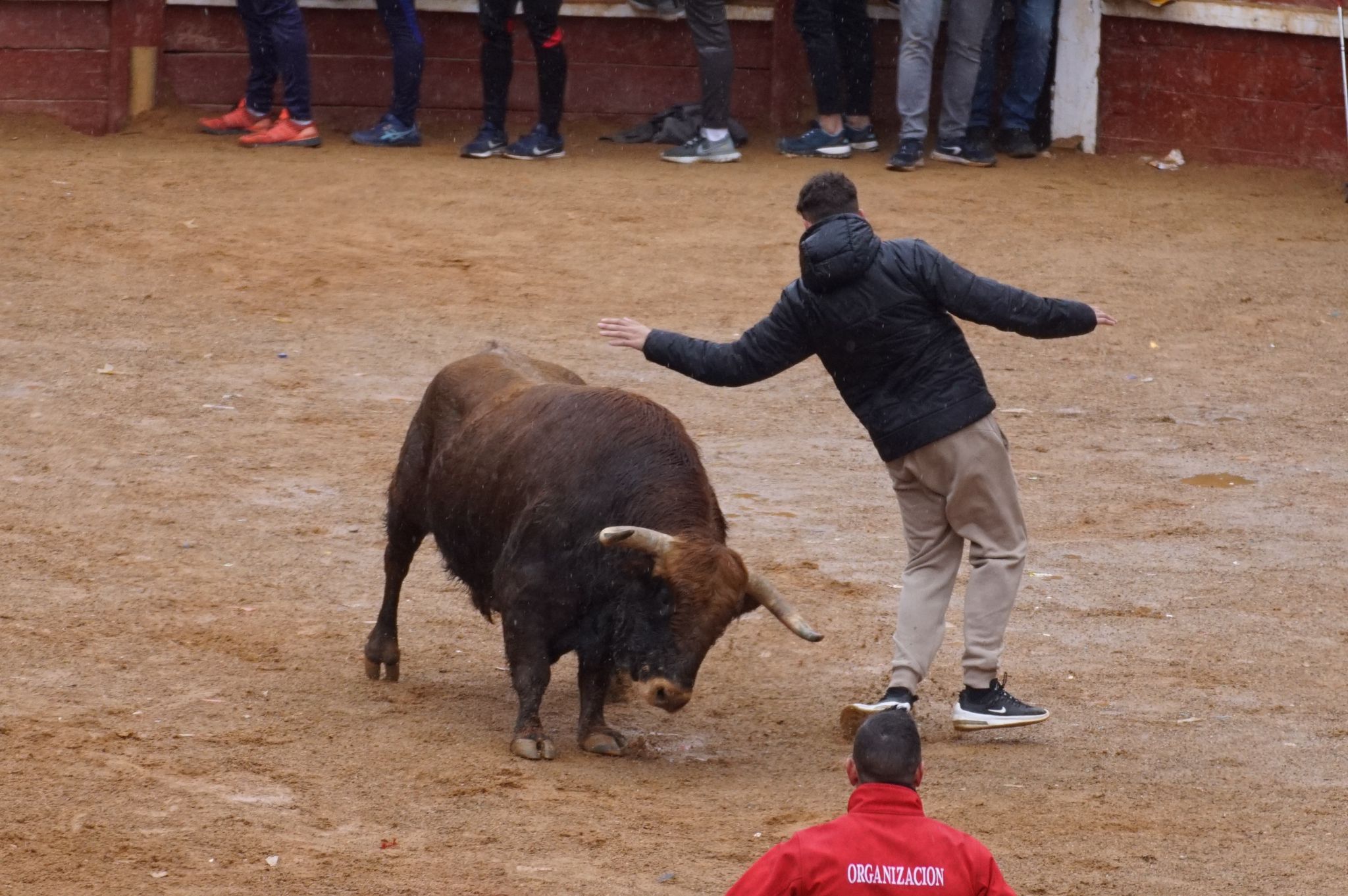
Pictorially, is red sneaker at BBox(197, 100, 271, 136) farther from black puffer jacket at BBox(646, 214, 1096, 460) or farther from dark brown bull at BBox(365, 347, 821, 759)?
black puffer jacket at BBox(646, 214, 1096, 460)

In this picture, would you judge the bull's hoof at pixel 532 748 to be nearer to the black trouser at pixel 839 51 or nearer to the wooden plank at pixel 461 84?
the black trouser at pixel 839 51

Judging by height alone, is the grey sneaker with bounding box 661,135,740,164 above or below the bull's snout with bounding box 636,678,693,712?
above

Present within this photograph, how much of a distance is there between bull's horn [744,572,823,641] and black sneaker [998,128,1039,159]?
32.5ft

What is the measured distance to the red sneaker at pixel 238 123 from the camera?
15469 mm

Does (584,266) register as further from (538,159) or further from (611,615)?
(611,615)

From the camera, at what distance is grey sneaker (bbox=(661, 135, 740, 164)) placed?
15180 mm

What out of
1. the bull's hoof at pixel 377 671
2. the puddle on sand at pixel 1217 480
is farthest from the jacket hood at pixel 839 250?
the puddle on sand at pixel 1217 480

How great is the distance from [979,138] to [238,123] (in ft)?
19.4

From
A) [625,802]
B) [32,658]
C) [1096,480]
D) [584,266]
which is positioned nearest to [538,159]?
[584,266]

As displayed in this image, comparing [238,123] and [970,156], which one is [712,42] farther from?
[238,123]

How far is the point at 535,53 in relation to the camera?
1474cm

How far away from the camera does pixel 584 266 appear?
13.1 meters

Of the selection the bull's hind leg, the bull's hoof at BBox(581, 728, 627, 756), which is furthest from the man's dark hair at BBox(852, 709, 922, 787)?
the bull's hind leg

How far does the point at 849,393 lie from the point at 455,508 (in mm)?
1500
